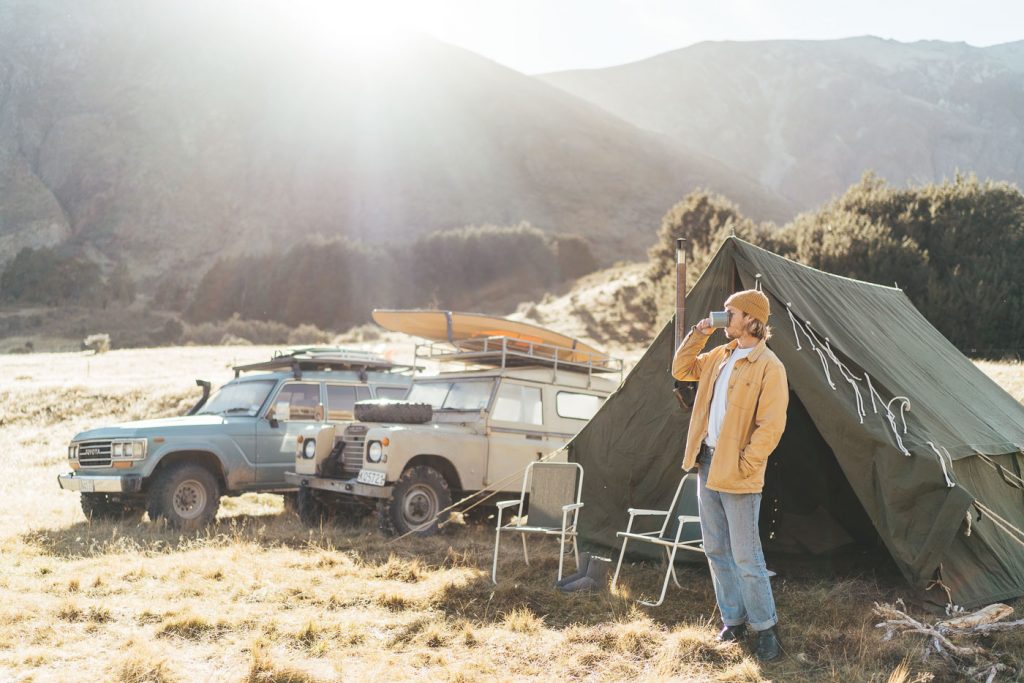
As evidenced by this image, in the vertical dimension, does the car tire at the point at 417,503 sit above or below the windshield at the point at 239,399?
below

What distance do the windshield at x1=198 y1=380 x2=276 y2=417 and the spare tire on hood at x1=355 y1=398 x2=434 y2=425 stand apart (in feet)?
5.76

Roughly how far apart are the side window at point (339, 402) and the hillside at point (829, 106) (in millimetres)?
87078

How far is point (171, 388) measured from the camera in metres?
18.8

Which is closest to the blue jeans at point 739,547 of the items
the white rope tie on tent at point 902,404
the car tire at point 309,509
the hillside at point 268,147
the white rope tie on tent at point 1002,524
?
the white rope tie on tent at point 902,404

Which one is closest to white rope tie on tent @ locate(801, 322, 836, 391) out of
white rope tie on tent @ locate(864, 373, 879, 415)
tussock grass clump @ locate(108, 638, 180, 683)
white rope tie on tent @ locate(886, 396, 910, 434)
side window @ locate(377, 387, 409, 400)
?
white rope tie on tent @ locate(864, 373, 879, 415)

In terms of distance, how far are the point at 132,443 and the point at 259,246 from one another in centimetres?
5985

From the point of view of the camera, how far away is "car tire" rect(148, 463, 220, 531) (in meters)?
9.05

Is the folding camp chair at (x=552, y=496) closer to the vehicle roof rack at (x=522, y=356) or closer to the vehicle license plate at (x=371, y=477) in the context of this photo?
the vehicle license plate at (x=371, y=477)

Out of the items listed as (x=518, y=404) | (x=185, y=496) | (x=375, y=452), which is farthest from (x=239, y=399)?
(x=518, y=404)

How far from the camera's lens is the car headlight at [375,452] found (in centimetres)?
852

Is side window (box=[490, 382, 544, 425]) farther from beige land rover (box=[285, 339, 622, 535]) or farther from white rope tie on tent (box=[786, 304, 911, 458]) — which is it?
white rope tie on tent (box=[786, 304, 911, 458])

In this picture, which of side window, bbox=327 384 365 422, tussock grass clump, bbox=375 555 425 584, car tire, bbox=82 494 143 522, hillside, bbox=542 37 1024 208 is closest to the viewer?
tussock grass clump, bbox=375 555 425 584

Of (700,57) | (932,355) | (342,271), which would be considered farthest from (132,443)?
(700,57)

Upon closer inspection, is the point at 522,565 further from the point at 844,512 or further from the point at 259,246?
the point at 259,246
